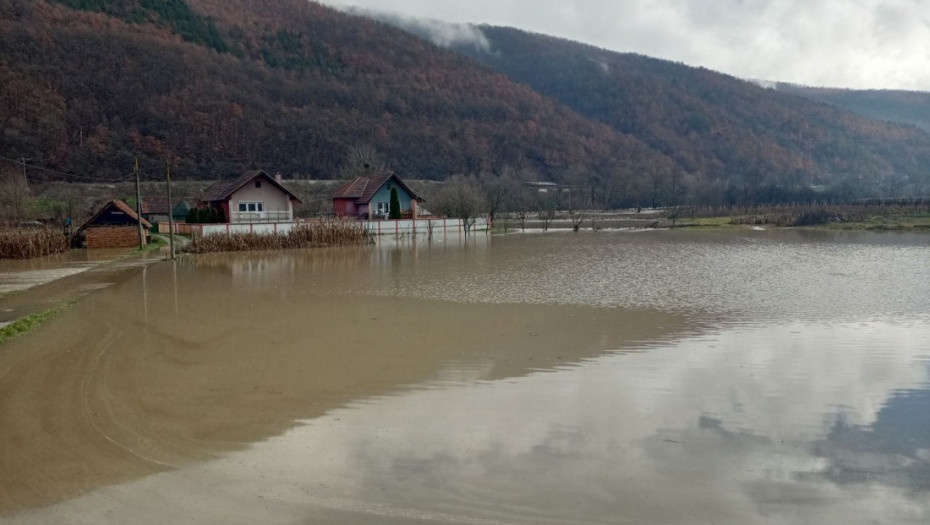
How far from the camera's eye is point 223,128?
104750 millimetres

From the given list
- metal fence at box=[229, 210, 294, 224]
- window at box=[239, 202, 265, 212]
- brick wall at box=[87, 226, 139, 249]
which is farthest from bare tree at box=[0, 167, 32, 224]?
window at box=[239, 202, 265, 212]

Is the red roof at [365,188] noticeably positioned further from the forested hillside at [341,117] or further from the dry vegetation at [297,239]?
the forested hillside at [341,117]

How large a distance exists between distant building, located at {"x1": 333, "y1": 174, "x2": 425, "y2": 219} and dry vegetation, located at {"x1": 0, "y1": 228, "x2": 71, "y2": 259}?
20.9 metres

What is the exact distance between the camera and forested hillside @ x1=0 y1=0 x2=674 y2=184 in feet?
297

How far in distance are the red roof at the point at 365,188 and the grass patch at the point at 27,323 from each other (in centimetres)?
3718

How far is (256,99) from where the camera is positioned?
391 feet

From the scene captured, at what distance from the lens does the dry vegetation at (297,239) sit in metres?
35.7

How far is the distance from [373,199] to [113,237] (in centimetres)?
1947

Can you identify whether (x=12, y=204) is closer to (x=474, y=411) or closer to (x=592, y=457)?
(x=474, y=411)

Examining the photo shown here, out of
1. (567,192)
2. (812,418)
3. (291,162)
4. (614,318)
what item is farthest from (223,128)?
(812,418)

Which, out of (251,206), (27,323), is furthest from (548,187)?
(27,323)

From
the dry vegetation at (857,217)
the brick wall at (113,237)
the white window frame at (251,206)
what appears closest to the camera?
the brick wall at (113,237)

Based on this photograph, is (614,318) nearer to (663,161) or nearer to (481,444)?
(481,444)

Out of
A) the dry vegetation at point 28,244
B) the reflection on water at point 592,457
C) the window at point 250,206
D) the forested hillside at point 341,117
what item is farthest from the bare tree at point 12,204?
the reflection on water at point 592,457
